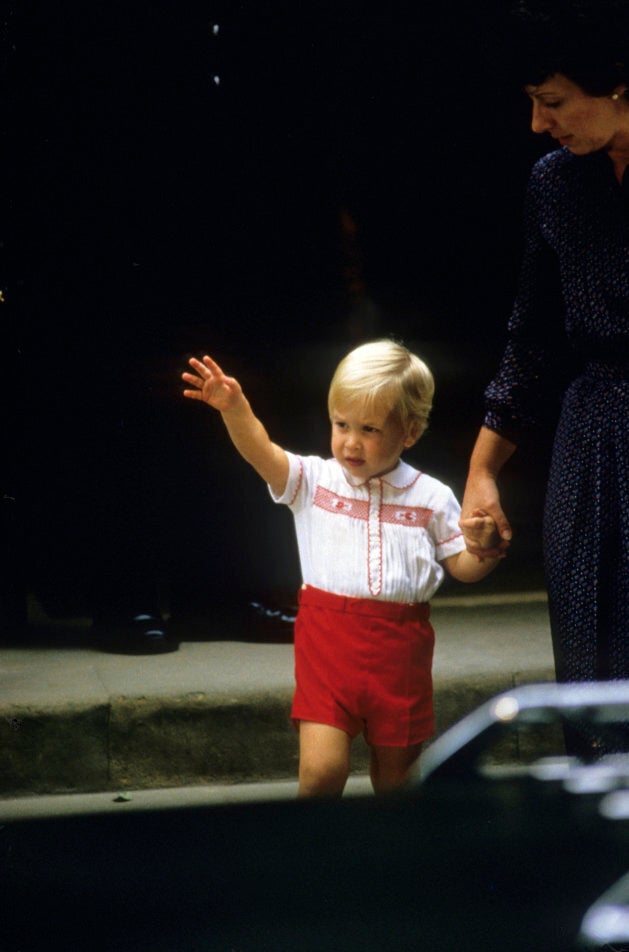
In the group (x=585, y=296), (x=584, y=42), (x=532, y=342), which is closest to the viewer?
(x=584, y=42)

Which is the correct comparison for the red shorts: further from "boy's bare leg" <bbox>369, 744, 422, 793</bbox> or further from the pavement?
the pavement

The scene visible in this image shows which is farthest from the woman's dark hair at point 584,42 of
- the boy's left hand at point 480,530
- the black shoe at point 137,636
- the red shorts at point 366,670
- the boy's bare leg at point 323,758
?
the black shoe at point 137,636

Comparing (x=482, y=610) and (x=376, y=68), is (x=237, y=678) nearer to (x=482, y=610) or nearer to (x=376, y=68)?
(x=482, y=610)

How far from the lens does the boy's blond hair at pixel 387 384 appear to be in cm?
292

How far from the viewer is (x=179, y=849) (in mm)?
886

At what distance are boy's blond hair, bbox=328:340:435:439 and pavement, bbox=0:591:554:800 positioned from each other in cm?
138

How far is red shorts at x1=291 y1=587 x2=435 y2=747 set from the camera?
289cm

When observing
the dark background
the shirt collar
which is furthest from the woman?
the dark background

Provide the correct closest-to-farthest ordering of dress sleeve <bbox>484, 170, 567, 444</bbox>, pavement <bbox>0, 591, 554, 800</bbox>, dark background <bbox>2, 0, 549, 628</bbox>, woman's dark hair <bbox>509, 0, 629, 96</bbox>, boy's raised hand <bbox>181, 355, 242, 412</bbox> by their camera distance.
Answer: woman's dark hair <bbox>509, 0, 629, 96</bbox> → dress sleeve <bbox>484, 170, 567, 444</bbox> → boy's raised hand <bbox>181, 355, 242, 412</bbox> → pavement <bbox>0, 591, 554, 800</bbox> → dark background <bbox>2, 0, 549, 628</bbox>

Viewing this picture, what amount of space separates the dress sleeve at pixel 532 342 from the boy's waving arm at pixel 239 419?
1.62 feet

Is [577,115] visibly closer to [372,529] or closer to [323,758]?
[372,529]

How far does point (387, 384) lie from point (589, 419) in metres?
0.57

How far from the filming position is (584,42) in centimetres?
230

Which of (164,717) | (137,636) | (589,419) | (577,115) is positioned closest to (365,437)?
(589,419)
